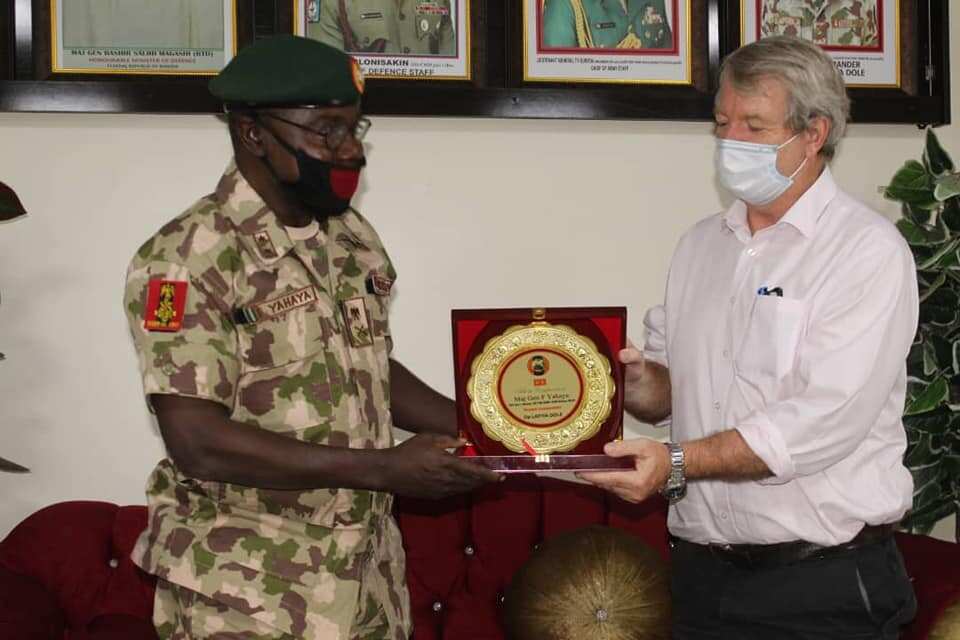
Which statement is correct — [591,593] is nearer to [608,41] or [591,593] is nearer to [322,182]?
[322,182]

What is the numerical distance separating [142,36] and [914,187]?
7.02 feet

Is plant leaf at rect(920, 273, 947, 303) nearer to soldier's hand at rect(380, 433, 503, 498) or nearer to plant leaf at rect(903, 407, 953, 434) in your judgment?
plant leaf at rect(903, 407, 953, 434)

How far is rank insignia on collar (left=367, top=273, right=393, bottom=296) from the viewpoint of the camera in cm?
212

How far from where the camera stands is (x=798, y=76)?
6.86 ft

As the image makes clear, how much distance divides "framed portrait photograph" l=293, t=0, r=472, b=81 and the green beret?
112 centimetres

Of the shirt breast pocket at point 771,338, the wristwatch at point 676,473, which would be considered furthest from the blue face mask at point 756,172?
the wristwatch at point 676,473

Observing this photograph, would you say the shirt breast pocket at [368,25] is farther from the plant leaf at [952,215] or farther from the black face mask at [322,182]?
the plant leaf at [952,215]

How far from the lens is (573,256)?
3264 millimetres

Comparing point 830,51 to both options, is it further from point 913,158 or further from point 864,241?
point 864,241

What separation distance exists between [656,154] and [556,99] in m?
0.36

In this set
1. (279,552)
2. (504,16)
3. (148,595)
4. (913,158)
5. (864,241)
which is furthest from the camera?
(913,158)

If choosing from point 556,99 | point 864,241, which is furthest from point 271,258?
point 556,99

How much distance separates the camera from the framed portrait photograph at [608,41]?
10.4 feet

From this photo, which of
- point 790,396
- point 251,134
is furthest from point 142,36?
point 790,396
